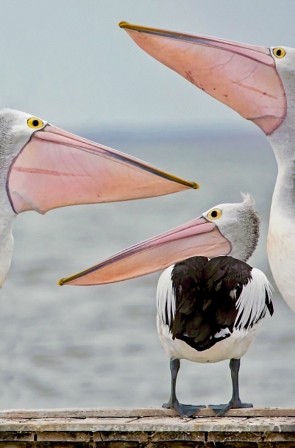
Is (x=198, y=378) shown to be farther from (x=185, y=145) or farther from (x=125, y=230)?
(x=185, y=145)

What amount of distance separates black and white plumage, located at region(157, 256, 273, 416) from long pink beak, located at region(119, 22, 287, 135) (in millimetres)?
942

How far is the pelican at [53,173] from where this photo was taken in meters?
8.87

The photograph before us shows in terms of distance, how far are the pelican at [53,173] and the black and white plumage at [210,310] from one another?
1.63ft

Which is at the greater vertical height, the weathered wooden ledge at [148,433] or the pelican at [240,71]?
the pelican at [240,71]

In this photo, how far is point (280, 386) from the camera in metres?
18.7

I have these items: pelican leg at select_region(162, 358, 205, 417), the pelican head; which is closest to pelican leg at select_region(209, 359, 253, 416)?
pelican leg at select_region(162, 358, 205, 417)

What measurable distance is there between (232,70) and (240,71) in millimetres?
44

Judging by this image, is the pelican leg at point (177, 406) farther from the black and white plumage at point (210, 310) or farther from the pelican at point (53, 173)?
the pelican at point (53, 173)

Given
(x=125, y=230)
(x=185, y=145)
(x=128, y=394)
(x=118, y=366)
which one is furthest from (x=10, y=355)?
(x=185, y=145)

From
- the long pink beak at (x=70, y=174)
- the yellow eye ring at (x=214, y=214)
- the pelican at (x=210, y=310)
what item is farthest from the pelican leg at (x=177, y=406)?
the yellow eye ring at (x=214, y=214)

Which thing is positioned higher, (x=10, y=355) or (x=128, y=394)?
(x=128, y=394)

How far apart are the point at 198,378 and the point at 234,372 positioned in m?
9.98

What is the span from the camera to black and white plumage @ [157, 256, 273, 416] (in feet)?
28.0

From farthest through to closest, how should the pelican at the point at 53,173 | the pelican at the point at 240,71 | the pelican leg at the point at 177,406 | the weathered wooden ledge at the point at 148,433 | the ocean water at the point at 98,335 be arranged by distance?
1. the ocean water at the point at 98,335
2. the pelican at the point at 240,71
3. the pelican at the point at 53,173
4. the pelican leg at the point at 177,406
5. the weathered wooden ledge at the point at 148,433
